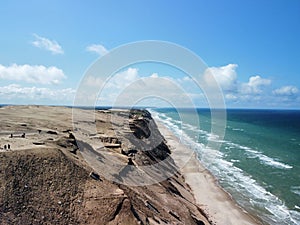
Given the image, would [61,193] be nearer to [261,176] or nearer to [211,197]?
[211,197]

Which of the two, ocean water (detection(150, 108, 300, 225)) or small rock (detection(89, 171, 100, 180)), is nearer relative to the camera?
small rock (detection(89, 171, 100, 180))

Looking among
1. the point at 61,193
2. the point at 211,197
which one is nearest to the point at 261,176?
the point at 211,197

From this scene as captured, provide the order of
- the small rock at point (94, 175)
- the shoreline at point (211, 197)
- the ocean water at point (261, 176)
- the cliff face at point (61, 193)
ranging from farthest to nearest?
the ocean water at point (261, 176) → the shoreline at point (211, 197) → the small rock at point (94, 175) → the cliff face at point (61, 193)

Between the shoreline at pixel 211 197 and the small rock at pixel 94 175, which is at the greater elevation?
the small rock at pixel 94 175

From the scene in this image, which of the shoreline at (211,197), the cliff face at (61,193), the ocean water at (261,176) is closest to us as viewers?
the cliff face at (61,193)

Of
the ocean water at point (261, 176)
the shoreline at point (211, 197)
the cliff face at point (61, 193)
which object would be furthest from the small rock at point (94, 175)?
the ocean water at point (261, 176)

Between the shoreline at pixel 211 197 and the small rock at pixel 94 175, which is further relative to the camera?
the shoreline at pixel 211 197

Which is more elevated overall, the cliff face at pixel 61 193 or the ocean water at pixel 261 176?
the cliff face at pixel 61 193

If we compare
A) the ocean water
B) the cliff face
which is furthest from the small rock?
the ocean water

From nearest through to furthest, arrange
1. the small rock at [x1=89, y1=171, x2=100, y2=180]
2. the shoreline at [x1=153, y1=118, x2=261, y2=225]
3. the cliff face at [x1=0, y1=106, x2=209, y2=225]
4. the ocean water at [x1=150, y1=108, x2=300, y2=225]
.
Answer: the cliff face at [x1=0, y1=106, x2=209, y2=225] → the small rock at [x1=89, y1=171, x2=100, y2=180] → the shoreline at [x1=153, y1=118, x2=261, y2=225] → the ocean water at [x1=150, y1=108, x2=300, y2=225]

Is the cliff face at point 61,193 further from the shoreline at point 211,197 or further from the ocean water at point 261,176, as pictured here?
the ocean water at point 261,176

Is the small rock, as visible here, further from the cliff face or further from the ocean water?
the ocean water
